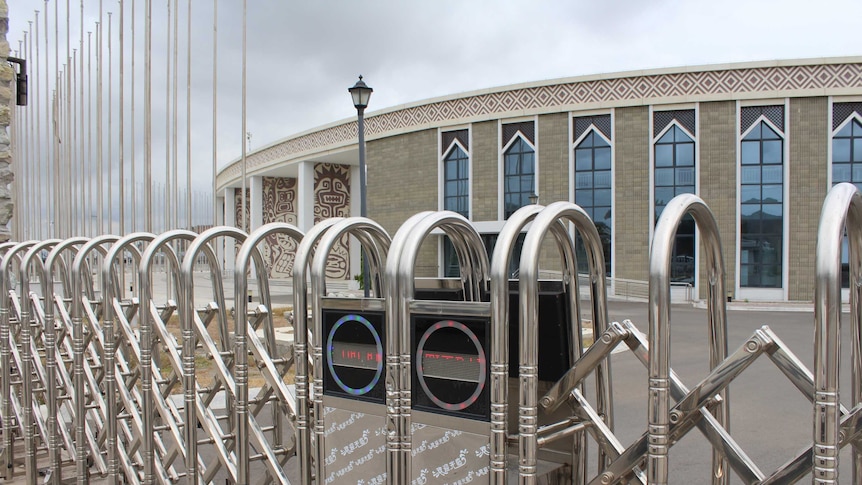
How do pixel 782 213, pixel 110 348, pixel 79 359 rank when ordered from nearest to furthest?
pixel 110 348, pixel 79 359, pixel 782 213

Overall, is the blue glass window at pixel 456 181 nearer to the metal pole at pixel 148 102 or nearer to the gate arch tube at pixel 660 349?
the metal pole at pixel 148 102

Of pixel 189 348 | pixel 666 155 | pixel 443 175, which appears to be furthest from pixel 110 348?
pixel 443 175

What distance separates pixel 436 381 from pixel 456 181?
25.2 meters

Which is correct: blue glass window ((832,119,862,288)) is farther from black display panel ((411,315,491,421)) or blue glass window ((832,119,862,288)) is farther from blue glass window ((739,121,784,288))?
black display panel ((411,315,491,421))

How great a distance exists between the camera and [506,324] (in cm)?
198

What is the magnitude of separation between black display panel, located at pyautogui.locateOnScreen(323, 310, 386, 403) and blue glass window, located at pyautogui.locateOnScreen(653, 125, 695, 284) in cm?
2232

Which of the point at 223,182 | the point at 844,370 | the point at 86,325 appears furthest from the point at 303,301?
the point at 223,182

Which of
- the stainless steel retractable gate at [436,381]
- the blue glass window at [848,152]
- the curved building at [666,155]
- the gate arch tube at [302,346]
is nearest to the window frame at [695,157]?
the curved building at [666,155]

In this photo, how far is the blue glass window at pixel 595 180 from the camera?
2408 centimetres

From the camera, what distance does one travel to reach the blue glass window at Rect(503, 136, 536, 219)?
82.7 ft

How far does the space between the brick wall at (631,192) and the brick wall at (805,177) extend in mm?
4662

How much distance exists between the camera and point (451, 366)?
212 cm

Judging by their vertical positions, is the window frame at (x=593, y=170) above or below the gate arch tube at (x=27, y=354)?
above

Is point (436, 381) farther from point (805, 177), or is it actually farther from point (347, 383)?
point (805, 177)
